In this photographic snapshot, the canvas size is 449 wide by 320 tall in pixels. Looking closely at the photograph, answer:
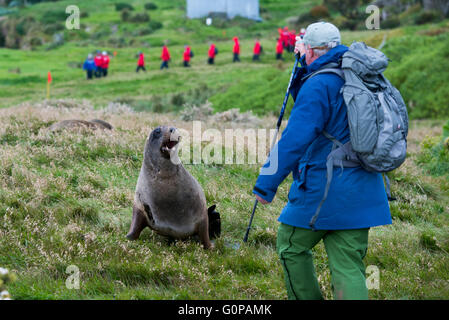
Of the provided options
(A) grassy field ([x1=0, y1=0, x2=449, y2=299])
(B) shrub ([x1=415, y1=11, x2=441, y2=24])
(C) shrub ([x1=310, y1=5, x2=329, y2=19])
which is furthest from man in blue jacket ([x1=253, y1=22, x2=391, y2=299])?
(C) shrub ([x1=310, y1=5, x2=329, y2=19])

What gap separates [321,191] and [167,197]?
7.20 feet

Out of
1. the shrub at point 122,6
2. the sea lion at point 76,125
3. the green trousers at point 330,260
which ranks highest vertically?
the shrub at point 122,6

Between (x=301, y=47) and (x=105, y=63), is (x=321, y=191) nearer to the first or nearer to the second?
(x=301, y=47)

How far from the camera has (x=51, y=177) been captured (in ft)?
24.8

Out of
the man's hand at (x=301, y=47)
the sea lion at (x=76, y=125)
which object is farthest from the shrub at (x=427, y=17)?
the man's hand at (x=301, y=47)

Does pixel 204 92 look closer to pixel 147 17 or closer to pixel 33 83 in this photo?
pixel 33 83

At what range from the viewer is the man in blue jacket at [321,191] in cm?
396

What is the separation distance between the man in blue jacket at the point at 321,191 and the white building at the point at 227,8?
173 feet

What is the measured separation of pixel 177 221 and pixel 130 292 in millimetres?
1271

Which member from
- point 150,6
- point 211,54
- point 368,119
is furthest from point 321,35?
point 150,6

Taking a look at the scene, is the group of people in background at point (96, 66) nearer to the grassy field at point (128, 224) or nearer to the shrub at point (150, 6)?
the grassy field at point (128, 224)

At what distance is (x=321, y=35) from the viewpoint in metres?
4.15

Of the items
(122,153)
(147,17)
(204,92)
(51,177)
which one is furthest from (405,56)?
(147,17)

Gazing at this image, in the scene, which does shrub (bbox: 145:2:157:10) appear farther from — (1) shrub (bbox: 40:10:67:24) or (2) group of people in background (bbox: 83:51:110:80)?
(2) group of people in background (bbox: 83:51:110:80)
